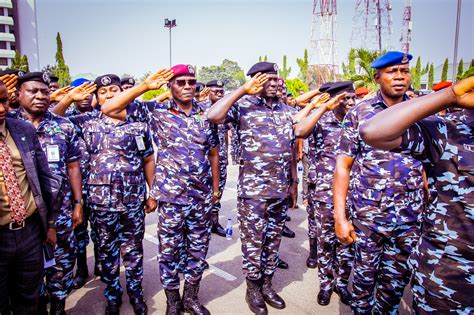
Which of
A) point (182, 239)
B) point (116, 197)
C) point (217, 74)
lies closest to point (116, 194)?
point (116, 197)

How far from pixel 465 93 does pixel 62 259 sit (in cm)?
346

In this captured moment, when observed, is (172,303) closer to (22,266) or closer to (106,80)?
(22,266)

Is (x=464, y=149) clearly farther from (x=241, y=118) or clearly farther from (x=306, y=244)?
(x=306, y=244)

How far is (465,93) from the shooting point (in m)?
1.47

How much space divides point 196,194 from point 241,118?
92cm

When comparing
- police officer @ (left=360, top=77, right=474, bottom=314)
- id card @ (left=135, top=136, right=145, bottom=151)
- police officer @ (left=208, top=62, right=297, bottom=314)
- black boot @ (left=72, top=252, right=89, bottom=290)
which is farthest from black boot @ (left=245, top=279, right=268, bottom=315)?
black boot @ (left=72, top=252, right=89, bottom=290)

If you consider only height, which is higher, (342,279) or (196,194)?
(196,194)

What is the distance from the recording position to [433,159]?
5.69ft

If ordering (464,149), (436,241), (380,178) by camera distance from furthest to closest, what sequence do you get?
1. (380,178)
2. (436,241)
3. (464,149)

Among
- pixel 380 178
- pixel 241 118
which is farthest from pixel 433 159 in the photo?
pixel 241 118

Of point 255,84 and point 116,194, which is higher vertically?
point 255,84

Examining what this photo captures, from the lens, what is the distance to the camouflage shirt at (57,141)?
325 centimetres

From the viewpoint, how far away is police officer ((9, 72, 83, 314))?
3.21 metres

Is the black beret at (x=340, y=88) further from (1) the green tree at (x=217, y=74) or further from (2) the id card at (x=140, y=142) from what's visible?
(1) the green tree at (x=217, y=74)
